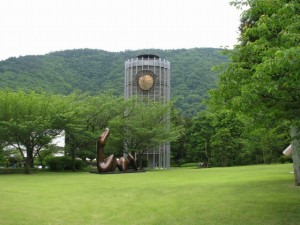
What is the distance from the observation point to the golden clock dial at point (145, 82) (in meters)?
31.7

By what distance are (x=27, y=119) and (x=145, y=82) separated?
12.4 meters

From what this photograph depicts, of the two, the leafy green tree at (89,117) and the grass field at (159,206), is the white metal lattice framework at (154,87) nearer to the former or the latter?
the leafy green tree at (89,117)

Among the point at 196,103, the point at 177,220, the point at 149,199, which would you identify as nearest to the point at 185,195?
the point at 149,199

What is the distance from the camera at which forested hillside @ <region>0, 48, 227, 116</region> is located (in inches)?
1464

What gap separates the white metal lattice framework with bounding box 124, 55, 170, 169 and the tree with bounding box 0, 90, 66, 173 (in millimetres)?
9645

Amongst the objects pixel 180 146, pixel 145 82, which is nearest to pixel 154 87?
pixel 145 82

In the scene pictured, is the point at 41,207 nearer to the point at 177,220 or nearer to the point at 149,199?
the point at 149,199

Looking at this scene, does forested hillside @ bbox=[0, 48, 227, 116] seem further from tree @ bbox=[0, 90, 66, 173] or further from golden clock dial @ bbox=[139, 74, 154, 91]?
tree @ bbox=[0, 90, 66, 173]

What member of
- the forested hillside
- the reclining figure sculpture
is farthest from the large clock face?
the reclining figure sculpture

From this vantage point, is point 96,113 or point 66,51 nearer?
point 96,113

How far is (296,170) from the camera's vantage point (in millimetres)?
11688

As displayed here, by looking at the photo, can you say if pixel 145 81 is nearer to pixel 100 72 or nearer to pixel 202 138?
pixel 202 138

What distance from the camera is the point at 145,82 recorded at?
104ft

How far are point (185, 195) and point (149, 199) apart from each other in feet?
4.00
